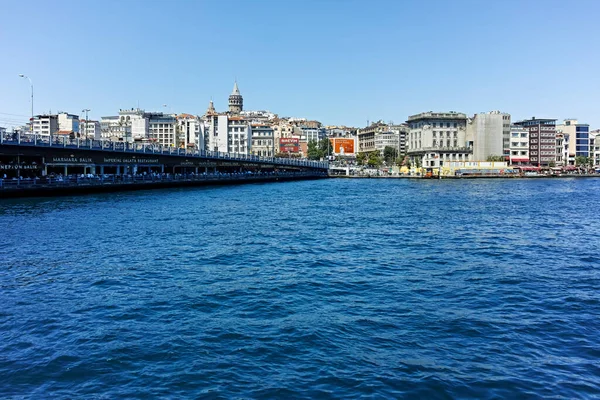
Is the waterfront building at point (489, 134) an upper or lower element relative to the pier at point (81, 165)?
upper

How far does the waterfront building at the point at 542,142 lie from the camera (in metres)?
144

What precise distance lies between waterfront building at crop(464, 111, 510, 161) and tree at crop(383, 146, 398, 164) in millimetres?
44304

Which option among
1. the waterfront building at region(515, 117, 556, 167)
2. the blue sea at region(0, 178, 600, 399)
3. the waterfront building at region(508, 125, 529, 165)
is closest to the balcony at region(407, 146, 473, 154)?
the waterfront building at region(508, 125, 529, 165)

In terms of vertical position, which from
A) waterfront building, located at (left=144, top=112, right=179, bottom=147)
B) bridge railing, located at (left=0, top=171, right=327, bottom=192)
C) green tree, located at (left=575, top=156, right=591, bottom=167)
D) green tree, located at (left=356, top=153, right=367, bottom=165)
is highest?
waterfront building, located at (left=144, top=112, right=179, bottom=147)

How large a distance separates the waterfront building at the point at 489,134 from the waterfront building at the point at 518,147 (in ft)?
7.04

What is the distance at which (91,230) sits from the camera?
2895 cm

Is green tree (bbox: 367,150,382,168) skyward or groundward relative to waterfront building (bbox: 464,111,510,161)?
groundward

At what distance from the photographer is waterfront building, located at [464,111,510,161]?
137m

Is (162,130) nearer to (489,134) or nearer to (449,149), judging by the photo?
(449,149)

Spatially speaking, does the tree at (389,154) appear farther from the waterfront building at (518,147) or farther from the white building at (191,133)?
the white building at (191,133)

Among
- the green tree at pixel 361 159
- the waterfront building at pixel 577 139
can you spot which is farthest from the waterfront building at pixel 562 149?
the green tree at pixel 361 159

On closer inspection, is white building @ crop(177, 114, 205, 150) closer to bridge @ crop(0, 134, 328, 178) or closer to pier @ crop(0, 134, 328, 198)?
pier @ crop(0, 134, 328, 198)

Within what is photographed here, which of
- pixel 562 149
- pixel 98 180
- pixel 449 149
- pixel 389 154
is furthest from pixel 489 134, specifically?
pixel 98 180

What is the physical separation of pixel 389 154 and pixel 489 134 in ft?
165
